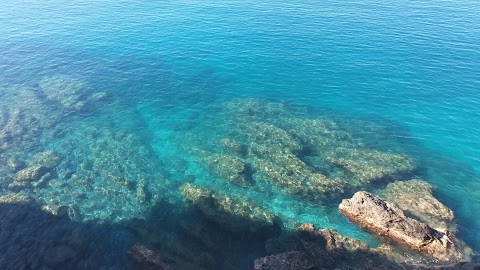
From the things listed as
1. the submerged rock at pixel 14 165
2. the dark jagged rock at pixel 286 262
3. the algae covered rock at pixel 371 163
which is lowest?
the submerged rock at pixel 14 165

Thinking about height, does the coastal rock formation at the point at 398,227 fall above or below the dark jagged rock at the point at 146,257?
above

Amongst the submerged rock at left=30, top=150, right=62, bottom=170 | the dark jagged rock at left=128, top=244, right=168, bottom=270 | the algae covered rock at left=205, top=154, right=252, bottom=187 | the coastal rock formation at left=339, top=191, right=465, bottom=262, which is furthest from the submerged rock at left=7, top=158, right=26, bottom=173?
the coastal rock formation at left=339, top=191, right=465, bottom=262

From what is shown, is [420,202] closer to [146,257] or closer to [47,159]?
[146,257]

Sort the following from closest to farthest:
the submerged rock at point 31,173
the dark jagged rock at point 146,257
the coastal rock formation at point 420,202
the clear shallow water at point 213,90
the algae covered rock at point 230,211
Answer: the dark jagged rock at point 146,257, the algae covered rock at point 230,211, the coastal rock formation at point 420,202, the clear shallow water at point 213,90, the submerged rock at point 31,173

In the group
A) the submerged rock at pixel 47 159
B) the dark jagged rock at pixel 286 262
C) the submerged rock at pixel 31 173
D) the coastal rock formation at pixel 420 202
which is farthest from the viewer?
the submerged rock at pixel 47 159

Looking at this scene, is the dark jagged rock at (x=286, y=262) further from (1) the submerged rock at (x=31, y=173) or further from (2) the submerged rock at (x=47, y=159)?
Result: (2) the submerged rock at (x=47, y=159)

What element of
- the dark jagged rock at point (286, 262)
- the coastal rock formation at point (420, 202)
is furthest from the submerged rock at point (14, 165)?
the coastal rock formation at point (420, 202)

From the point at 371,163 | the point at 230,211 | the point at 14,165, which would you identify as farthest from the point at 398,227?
the point at 14,165
